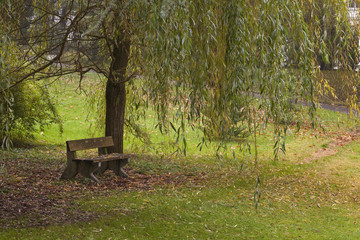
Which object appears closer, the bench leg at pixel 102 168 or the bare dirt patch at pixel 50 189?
the bare dirt patch at pixel 50 189

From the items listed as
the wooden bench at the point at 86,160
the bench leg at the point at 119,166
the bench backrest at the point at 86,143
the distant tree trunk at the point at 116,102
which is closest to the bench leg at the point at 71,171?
the wooden bench at the point at 86,160

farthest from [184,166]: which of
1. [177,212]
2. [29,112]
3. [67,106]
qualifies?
[67,106]

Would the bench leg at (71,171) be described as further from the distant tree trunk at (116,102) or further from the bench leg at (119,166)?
the distant tree trunk at (116,102)

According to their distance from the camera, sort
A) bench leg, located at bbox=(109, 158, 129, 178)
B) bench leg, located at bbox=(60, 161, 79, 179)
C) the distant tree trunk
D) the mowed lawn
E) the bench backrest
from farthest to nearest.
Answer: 1. the distant tree trunk
2. bench leg, located at bbox=(109, 158, 129, 178)
3. bench leg, located at bbox=(60, 161, 79, 179)
4. the bench backrest
5. the mowed lawn

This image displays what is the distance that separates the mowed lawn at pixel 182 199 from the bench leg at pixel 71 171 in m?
0.13

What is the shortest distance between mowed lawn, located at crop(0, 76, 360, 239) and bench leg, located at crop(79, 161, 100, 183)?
148 mm

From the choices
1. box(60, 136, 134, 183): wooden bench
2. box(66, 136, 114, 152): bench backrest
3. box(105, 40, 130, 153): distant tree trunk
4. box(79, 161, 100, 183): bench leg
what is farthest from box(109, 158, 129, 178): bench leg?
box(105, 40, 130, 153): distant tree trunk

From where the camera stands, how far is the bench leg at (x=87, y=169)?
7.09m

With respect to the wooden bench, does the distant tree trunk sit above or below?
above

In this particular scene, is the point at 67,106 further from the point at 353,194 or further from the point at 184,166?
the point at 353,194

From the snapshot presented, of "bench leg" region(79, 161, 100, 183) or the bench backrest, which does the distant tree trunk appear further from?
"bench leg" region(79, 161, 100, 183)

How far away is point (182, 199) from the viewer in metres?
6.53

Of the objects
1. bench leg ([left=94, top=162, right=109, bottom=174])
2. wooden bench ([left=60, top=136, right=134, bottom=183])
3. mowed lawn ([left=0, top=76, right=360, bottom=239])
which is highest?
wooden bench ([left=60, top=136, right=134, bottom=183])

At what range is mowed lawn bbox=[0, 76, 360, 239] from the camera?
16.8 ft
